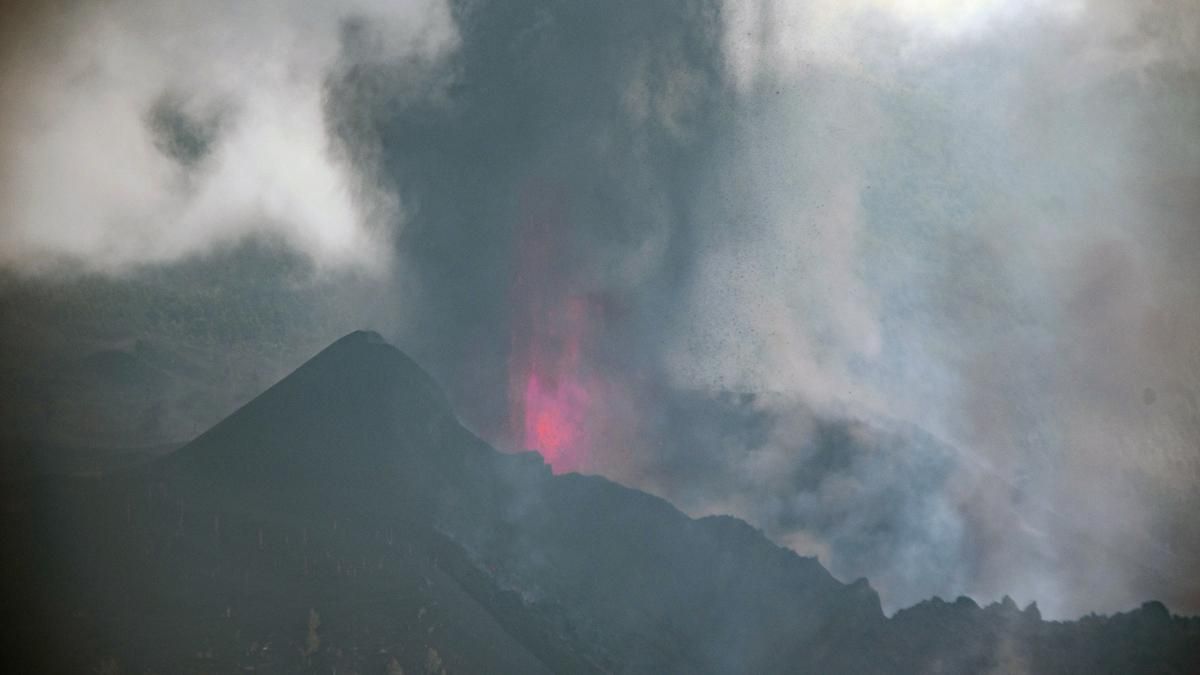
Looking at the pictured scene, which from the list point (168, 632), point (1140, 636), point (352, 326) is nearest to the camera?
point (1140, 636)

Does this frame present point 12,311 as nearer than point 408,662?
Yes

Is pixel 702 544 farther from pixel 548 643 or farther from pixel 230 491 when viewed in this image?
pixel 230 491

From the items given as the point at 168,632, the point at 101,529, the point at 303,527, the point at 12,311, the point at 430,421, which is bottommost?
the point at 168,632

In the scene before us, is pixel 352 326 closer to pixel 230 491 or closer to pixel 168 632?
pixel 230 491

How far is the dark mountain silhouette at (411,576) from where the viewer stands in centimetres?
2522

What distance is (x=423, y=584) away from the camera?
29.4m

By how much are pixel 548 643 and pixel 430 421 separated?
817 centimetres

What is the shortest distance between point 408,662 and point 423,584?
10.1 ft

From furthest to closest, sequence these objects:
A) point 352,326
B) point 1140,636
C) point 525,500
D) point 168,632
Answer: point 525,500
point 352,326
point 168,632
point 1140,636

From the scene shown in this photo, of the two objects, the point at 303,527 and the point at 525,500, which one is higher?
the point at 525,500

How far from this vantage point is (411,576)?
2939 centimetres

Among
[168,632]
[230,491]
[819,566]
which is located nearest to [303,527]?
[230,491]

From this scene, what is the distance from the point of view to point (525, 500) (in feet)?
101

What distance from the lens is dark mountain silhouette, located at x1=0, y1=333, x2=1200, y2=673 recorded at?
82.7 ft
